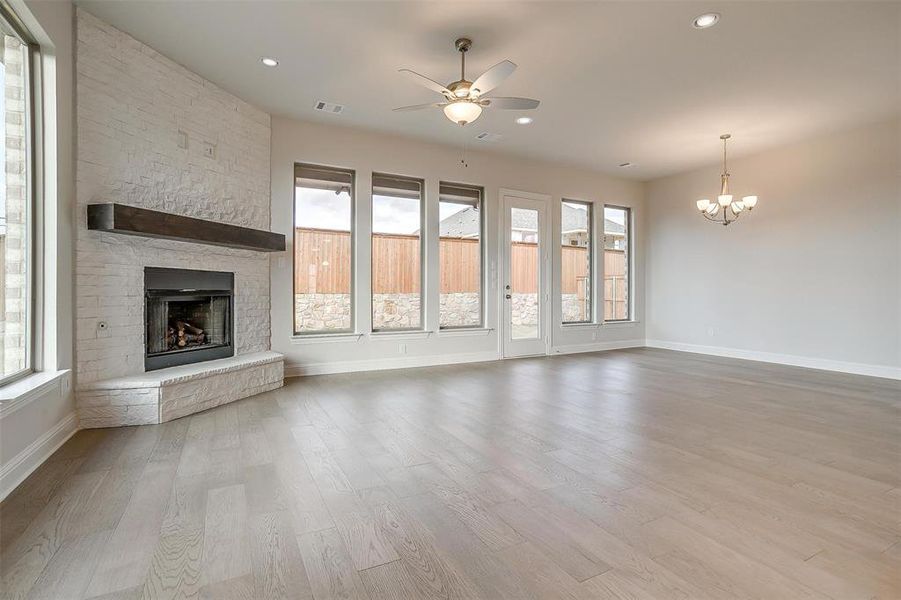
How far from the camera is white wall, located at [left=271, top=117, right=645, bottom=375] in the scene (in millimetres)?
5250

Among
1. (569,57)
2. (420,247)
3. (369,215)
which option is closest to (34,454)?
(369,215)

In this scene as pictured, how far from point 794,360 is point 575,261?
3.45m

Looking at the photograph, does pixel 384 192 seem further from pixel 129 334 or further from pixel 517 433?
Answer: pixel 517 433

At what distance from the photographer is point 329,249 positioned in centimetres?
559

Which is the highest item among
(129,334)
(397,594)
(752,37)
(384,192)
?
(752,37)

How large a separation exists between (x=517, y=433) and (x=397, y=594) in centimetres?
184

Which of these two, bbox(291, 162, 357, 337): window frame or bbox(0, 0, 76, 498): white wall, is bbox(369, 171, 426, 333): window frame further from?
bbox(0, 0, 76, 498): white wall

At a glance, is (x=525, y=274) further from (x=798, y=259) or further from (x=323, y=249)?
(x=798, y=259)

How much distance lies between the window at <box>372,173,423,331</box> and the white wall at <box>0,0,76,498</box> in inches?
126

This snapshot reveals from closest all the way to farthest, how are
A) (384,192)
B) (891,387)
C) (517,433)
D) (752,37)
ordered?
(517,433), (752,37), (891,387), (384,192)

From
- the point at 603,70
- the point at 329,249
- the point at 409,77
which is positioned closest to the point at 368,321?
the point at 329,249

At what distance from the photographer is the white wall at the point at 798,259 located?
538cm

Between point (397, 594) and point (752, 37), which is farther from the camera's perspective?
point (752, 37)

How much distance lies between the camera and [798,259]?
20.2 ft
